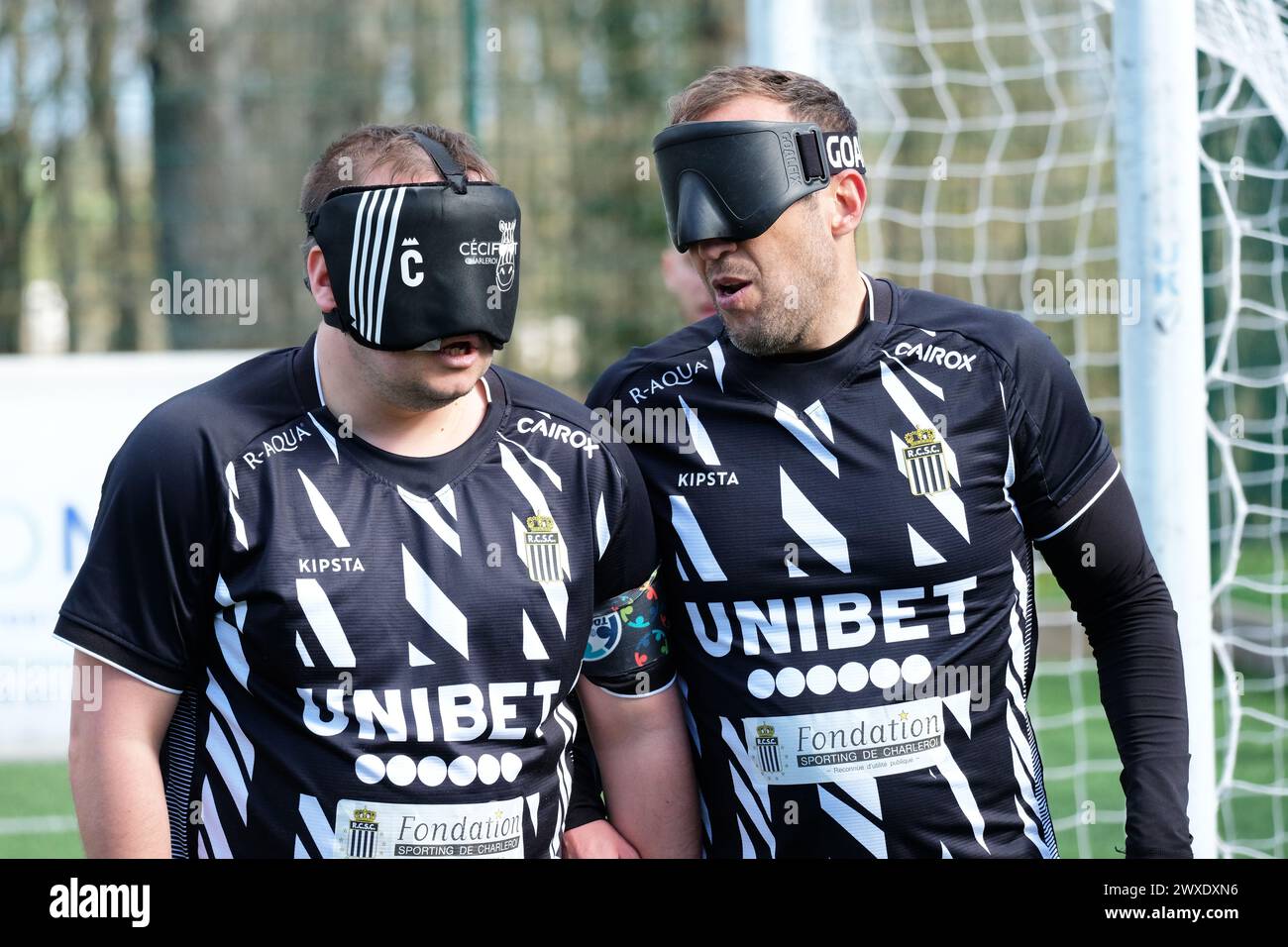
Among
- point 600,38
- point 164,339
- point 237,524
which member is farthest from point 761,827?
point 600,38

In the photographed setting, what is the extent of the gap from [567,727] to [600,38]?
11.0m

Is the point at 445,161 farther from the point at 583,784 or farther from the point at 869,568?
the point at 583,784

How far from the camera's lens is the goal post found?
9.99 feet

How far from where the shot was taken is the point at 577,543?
7.61ft

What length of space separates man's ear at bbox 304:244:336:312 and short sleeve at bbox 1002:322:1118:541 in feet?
3.88

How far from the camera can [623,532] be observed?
2385 mm

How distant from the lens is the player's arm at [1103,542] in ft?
8.05

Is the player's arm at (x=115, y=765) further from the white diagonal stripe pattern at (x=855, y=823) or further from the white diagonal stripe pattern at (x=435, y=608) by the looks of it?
the white diagonal stripe pattern at (x=855, y=823)

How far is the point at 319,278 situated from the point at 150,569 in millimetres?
557

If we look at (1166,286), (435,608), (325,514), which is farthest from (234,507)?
(1166,286)

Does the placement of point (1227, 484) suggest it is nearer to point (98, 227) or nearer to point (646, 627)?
point (646, 627)

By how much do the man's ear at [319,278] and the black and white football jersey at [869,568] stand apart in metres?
0.54

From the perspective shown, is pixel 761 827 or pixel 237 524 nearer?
pixel 237 524

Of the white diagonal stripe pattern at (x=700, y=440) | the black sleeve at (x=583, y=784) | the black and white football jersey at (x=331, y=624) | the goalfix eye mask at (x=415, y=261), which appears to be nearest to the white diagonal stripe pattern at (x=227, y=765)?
the black and white football jersey at (x=331, y=624)
